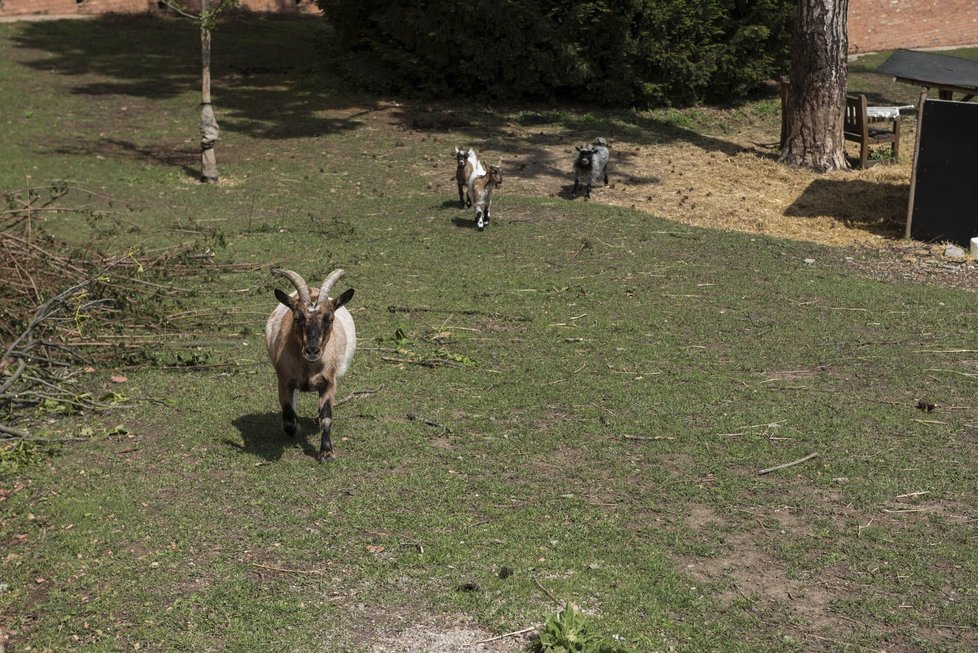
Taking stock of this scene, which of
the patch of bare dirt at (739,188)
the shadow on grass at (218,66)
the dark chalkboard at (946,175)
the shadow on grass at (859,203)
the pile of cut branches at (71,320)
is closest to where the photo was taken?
the pile of cut branches at (71,320)

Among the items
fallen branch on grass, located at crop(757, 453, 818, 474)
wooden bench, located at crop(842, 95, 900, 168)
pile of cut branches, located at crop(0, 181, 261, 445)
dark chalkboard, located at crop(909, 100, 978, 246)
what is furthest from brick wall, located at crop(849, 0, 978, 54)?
fallen branch on grass, located at crop(757, 453, 818, 474)

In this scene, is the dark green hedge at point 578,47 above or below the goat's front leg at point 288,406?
above

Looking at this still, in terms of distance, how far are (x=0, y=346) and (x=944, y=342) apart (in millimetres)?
9537

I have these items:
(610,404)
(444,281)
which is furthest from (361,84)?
(610,404)

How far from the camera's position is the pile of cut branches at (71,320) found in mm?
9312

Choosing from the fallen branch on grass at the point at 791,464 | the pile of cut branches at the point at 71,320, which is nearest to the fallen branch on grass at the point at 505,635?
the fallen branch on grass at the point at 791,464

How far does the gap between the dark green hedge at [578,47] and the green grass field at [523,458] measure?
10.0m

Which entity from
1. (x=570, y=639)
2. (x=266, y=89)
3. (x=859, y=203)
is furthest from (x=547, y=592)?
(x=266, y=89)

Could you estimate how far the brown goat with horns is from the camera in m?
7.88

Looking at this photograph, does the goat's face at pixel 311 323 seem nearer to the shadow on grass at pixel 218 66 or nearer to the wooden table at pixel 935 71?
the wooden table at pixel 935 71

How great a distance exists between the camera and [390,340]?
11.3 m

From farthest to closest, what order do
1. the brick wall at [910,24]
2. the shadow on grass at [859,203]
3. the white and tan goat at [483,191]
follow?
the brick wall at [910,24] → the shadow on grass at [859,203] → the white and tan goat at [483,191]

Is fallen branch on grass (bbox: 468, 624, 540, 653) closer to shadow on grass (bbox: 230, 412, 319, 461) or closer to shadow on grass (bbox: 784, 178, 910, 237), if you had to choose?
shadow on grass (bbox: 230, 412, 319, 461)

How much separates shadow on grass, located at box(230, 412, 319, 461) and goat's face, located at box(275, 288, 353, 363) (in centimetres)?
92
